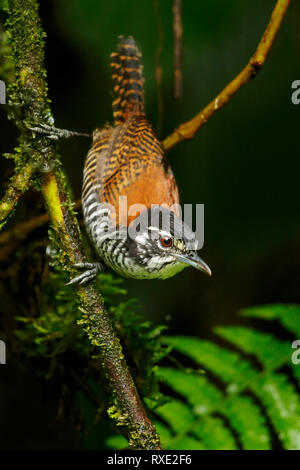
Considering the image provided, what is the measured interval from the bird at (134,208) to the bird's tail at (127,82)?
70 millimetres

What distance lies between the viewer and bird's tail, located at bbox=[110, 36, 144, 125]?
9.64 ft

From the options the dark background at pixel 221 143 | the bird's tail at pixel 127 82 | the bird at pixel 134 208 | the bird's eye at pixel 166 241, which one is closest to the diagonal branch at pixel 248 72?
the bird at pixel 134 208

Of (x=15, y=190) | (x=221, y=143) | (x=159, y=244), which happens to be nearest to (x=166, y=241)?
(x=159, y=244)

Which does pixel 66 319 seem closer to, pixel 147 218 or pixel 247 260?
pixel 147 218

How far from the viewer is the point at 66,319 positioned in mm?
2697

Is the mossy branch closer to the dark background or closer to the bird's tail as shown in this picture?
the bird's tail

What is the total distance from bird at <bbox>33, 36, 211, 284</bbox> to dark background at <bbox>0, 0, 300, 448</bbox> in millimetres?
1129

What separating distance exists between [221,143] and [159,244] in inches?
84.0

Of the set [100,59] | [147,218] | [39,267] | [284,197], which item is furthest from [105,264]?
[284,197]

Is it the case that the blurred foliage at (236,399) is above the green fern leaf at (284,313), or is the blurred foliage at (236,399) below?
below

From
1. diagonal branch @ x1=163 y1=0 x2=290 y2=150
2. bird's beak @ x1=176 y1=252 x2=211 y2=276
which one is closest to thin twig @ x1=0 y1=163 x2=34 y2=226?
bird's beak @ x1=176 y1=252 x2=211 y2=276

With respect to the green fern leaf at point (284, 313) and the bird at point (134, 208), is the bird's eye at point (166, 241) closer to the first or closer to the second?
the bird at point (134, 208)

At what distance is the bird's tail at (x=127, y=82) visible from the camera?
2938 mm
